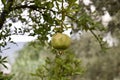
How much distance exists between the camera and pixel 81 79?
19.0 meters

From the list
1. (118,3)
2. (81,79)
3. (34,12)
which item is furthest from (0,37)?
(81,79)

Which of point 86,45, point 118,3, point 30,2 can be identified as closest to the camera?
point 30,2

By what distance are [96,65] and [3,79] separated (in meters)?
15.3

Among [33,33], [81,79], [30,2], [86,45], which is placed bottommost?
[81,79]

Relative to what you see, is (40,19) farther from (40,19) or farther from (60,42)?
(60,42)

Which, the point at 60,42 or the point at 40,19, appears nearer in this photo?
the point at 60,42

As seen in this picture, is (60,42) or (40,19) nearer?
(60,42)

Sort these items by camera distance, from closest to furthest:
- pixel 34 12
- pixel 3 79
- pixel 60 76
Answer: pixel 60 76 < pixel 3 79 < pixel 34 12

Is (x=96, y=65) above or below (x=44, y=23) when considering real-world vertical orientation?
below

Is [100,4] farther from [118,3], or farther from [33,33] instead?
[33,33]

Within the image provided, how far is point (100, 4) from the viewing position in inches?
557

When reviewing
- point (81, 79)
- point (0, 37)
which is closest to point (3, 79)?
point (0, 37)

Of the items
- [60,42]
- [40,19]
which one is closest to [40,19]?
[40,19]

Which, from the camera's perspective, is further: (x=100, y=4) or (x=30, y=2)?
(x=100, y=4)
